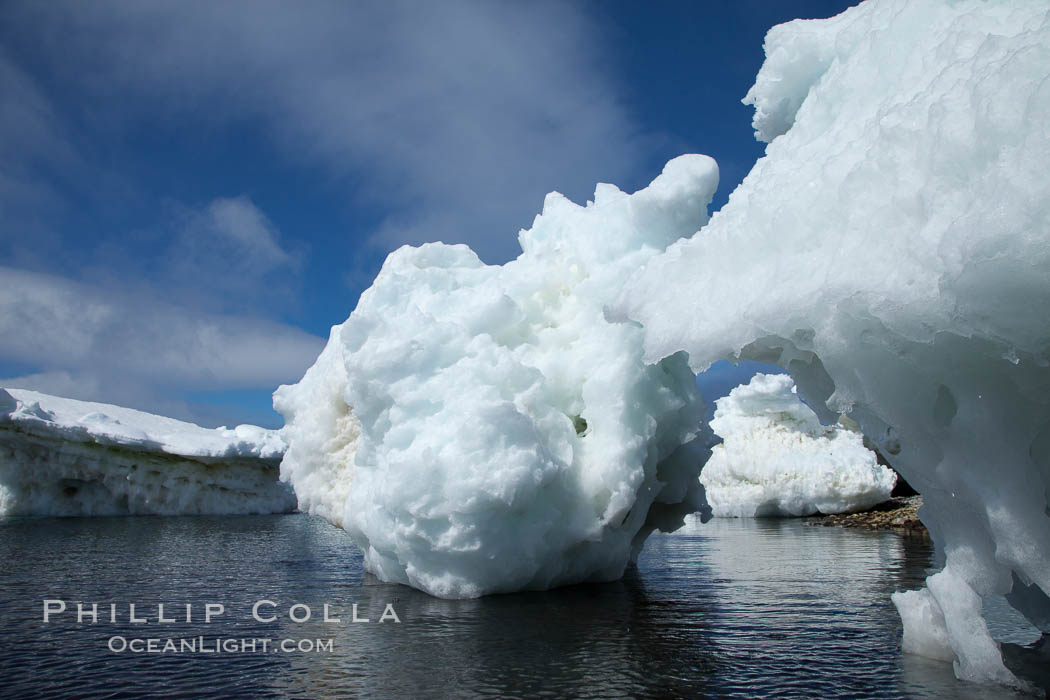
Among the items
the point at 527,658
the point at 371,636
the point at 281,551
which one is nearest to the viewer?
the point at 527,658

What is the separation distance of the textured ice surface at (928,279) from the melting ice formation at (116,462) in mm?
28033

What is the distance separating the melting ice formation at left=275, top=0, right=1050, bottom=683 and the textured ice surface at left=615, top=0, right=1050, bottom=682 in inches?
0.6

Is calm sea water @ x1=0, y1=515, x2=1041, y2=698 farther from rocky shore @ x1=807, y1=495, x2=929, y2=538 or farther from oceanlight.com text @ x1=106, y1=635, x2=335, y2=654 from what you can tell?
rocky shore @ x1=807, y1=495, x2=929, y2=538

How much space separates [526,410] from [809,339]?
15.8 feet

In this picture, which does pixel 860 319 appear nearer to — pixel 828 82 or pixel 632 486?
pixel 828 82

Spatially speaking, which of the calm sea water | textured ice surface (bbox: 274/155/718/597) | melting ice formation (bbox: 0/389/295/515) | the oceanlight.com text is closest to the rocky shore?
the calm sea water

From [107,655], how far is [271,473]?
102 ft

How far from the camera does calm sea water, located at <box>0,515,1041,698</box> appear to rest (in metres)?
5.56

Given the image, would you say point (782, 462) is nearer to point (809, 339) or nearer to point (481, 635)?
point (481, 635)

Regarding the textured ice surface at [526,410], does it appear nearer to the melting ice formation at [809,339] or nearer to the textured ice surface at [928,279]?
the melting ice formation at [809,339]

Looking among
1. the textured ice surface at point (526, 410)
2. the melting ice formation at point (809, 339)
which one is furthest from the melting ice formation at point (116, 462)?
the melting ice formation at point (809, 339)

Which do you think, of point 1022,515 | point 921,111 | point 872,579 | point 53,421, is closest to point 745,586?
point 872,579

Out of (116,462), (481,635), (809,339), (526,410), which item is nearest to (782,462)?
(526,410)

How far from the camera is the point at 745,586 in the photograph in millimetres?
10781
